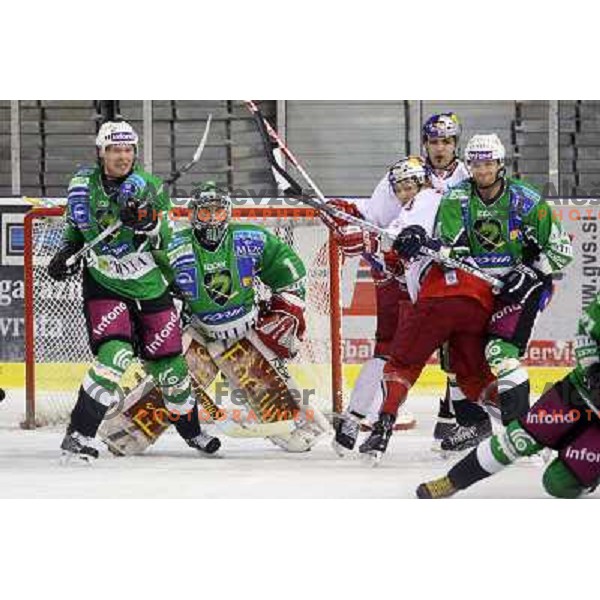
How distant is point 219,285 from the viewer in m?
6.62

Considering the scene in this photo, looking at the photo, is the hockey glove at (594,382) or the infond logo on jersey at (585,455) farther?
the infond logo on jersey at (585,455)

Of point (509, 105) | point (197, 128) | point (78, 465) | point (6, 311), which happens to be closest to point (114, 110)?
point (197, 128)

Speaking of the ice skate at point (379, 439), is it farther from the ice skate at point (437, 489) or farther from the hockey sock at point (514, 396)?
the ice skate at point (437, 489)

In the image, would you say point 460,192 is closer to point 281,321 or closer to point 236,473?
point 281,321

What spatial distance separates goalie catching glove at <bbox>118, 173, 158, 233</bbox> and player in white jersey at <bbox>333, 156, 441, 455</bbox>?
74cm

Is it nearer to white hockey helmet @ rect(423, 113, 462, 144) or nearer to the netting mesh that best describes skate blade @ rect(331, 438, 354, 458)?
the netting mesh

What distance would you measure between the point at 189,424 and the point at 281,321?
0.44 metres

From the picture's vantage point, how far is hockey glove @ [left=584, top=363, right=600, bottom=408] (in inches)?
207

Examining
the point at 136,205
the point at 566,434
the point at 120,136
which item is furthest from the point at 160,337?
the point at 566,434

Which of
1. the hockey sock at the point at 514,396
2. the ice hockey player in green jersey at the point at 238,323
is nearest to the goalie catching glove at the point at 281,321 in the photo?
the ice hockey player in green jersey at the point at 238,323

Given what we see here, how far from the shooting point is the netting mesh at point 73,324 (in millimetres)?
7508

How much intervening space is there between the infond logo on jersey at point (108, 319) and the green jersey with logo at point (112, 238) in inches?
2.0

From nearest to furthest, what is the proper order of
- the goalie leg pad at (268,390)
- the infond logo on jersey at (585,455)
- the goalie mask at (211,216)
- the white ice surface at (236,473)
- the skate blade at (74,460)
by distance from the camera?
1. the infond logo on jersey at (585,455)
2. the white ice surface at (236,473)
3. the skate blade at (74,460)
4. the goalie mask at (211,216)
5. the goalie leg pad at (268,390)

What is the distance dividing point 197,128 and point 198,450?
1.93m
